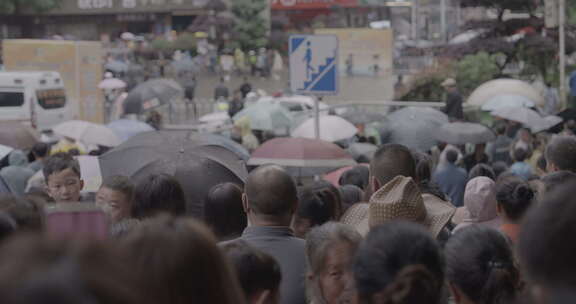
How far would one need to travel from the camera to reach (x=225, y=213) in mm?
5668

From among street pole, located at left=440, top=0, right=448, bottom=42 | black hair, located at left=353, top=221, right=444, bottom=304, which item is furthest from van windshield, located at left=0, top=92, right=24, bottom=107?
street pole, located at left=440, top=0, right=448, bottom=42

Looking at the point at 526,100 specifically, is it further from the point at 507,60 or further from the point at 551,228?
the point at 551,228

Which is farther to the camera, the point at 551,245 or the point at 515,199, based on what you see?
the point at 515,199

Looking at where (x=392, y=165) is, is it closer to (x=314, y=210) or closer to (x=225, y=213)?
(x=314, y=210)

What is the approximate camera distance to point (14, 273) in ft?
5.45

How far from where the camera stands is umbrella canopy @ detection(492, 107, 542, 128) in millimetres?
15852

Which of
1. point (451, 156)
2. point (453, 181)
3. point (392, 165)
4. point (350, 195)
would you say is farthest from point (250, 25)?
point (392, 165)

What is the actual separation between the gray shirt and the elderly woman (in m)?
0.23

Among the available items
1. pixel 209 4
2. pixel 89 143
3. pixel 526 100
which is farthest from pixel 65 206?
pixel 209 4

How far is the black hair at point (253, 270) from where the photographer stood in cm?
364

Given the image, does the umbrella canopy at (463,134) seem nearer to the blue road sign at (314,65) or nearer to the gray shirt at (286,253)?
the blue road sign at (314,65)

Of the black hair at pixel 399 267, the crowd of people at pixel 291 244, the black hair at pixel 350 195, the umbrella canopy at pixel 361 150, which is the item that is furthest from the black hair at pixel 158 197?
the umbrella canopy at pixel 361 150

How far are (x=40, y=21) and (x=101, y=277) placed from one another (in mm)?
57062

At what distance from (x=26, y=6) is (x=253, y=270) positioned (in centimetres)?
5246
